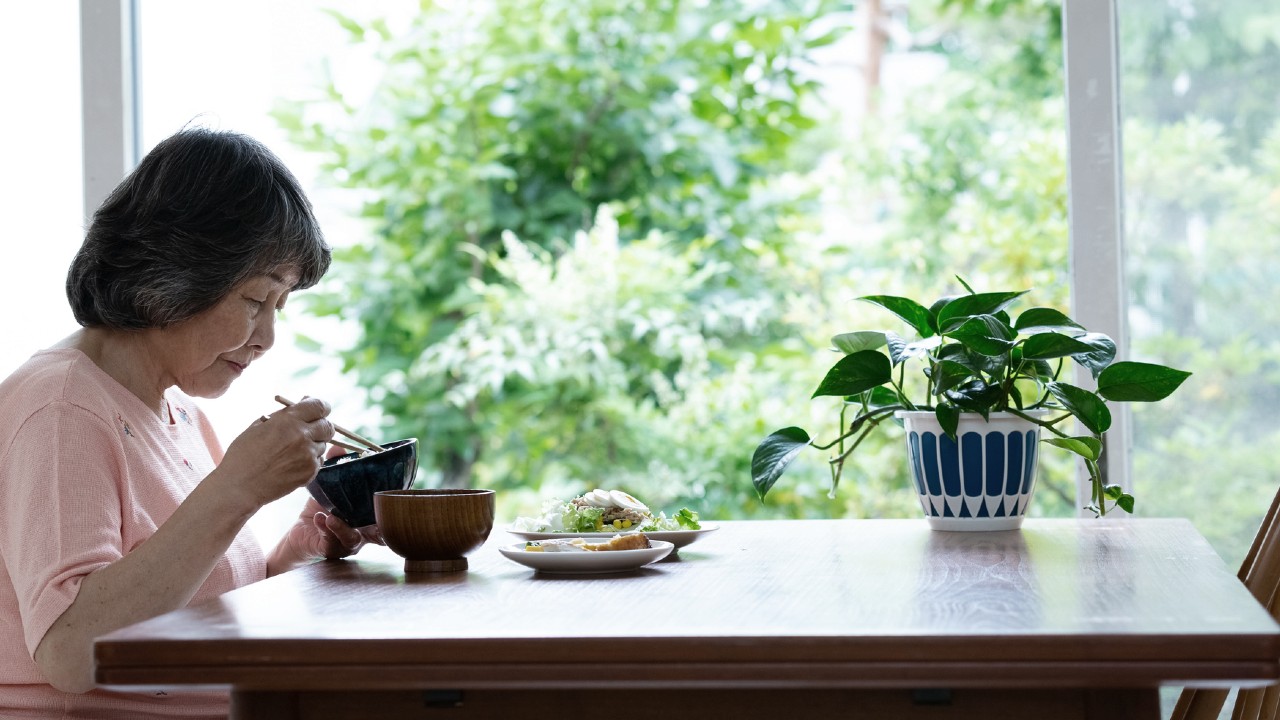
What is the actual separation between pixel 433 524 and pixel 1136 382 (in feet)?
3.15

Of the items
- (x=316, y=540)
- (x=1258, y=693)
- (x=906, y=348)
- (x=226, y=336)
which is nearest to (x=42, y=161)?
(x=226, y=336)

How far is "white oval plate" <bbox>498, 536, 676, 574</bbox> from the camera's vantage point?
1.28 m

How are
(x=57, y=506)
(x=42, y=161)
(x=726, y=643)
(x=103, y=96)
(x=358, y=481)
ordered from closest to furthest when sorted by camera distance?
(x=726, y=643)
(x=57, y=506)
(x=358, y=481)
(x=103, y=96)
(x=42, y=161)

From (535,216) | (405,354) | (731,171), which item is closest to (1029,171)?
(731,171)

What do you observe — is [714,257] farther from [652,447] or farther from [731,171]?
[652,447]

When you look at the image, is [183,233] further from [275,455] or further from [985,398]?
[985,398]

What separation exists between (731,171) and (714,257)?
0.92 feet

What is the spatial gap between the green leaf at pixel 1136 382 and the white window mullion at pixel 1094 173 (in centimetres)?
49

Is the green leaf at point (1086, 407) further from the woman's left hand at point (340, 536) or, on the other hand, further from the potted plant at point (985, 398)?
the woman's left hand at point (340, 536)

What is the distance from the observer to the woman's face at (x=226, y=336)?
5.06ft

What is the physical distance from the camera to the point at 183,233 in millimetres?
1474

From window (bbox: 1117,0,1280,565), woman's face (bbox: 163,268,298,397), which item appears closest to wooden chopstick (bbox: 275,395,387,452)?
woman's face (bbox: 163,268,298,397)

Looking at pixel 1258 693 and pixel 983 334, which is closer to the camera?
pixel 1258 693

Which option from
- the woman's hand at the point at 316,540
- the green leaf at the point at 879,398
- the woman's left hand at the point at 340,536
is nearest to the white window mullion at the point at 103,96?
the woman's hand at the point at 316,540
